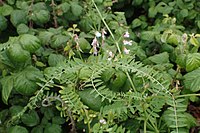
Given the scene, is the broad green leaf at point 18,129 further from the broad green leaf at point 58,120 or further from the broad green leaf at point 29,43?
the broad green leaf at point 29,43

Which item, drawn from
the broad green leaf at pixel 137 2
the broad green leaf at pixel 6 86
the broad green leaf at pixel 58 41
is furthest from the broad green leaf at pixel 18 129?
the broad green leaf at pixel 137 2

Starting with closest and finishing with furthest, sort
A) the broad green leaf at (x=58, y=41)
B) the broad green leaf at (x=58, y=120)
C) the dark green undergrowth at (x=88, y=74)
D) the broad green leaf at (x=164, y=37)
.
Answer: the dark green undergrowth at (x=88, y=74), the broad green leaf at (x=58, y=120), the broad green leaf at (x=58, y=41), the broad green leaf at (x=164, y=37)

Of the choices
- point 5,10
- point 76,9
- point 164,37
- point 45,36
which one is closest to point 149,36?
point 164,37

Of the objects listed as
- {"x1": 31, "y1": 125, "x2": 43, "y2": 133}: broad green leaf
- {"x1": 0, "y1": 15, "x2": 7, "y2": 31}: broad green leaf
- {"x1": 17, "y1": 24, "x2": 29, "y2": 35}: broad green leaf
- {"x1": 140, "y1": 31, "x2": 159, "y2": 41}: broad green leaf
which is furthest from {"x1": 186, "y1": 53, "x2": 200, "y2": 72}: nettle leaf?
{"x1": 0, "y1": 15, "x2": 7, "y2": 31}: broad green leaf

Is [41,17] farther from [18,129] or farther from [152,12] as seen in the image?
[152,12]

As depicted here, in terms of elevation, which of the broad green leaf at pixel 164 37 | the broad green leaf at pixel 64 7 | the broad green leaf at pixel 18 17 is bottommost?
the broad green leaf at pixel 164 37

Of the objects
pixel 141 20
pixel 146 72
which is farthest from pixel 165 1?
pixel 146 72
